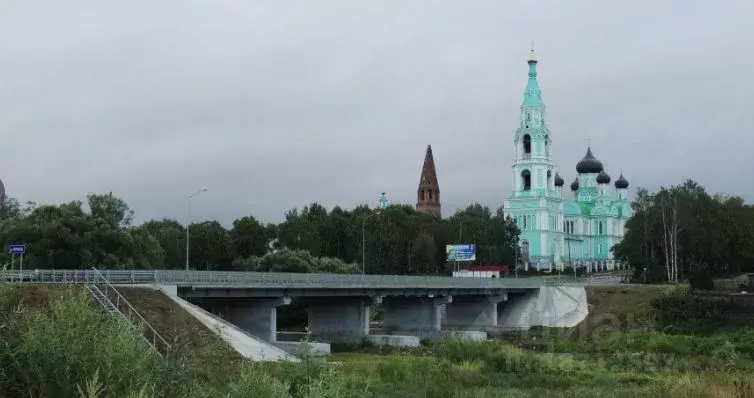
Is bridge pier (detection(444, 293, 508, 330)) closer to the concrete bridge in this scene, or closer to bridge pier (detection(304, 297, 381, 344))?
the concrete bridge

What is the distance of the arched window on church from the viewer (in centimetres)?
16550

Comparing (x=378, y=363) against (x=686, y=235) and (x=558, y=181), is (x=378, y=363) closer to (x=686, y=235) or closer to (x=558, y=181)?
(x=686, y=235)

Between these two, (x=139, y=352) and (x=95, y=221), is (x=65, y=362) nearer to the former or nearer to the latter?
(x=139, y=352)

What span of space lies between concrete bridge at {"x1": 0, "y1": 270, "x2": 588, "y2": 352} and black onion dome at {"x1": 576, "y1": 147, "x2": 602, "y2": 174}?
86755 millimetres

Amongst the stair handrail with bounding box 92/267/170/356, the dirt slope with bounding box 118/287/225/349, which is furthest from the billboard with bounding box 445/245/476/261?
the stair handrail with bounding box 92/267/170/356

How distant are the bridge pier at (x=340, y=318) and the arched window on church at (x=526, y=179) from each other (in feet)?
305

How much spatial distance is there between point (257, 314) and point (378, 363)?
1851 centimetres

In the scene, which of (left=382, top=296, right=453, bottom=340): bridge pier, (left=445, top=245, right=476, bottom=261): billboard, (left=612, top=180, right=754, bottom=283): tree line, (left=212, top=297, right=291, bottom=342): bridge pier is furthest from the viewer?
(left=445, top=245, right=476, bottom=261): billboard

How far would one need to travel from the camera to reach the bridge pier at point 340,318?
7762cm

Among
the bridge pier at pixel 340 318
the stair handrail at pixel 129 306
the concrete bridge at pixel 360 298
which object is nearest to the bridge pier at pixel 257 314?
the concrete bridge at pixel 360 298

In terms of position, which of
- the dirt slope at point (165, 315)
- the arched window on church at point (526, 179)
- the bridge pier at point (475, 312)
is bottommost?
the bridge pier at point (475, 312)

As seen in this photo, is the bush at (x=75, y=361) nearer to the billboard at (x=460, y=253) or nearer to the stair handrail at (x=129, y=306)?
the stair handrail at (x=129, y=306)

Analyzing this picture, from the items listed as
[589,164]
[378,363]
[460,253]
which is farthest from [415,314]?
[589,164]

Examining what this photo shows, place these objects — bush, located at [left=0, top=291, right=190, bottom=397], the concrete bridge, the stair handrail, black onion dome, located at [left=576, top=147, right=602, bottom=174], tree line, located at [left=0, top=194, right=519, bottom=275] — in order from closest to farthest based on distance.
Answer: bush, located at [left=0, top=291, right=190, bottom=397]
the stair handrail
the concrete bridge
tree line, located at [left=0, top=194, right=519, bottom=275]
black onion dome, located at [left=576, top=147, right=602, bottom=174]
